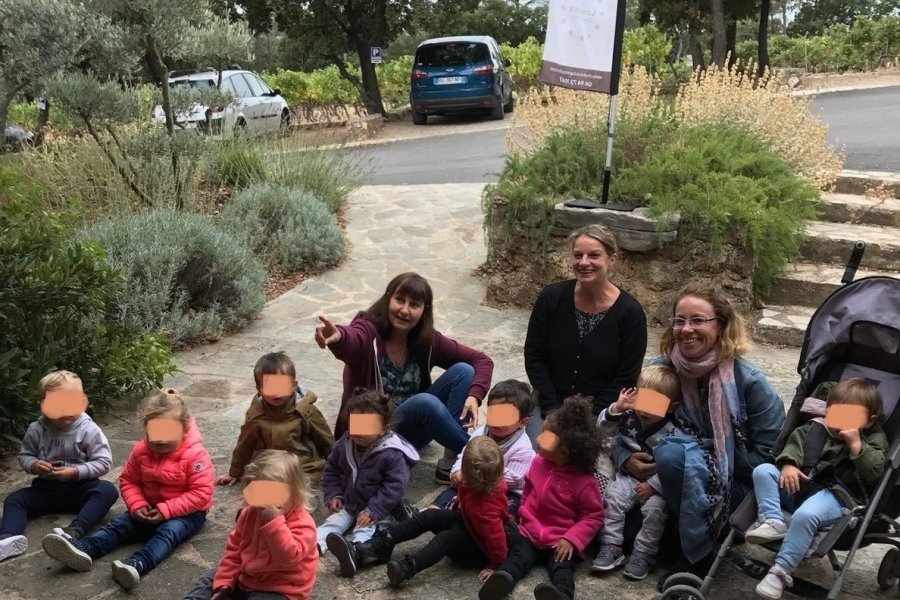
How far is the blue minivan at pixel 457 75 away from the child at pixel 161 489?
15589 mm

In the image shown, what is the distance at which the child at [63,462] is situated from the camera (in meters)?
3.64

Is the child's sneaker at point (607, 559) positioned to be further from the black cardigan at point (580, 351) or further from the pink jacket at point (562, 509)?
the black cardigan at point (580, 351)

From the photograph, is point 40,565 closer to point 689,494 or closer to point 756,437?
point 689,494

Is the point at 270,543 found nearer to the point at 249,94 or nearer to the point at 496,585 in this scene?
the point at 496,585

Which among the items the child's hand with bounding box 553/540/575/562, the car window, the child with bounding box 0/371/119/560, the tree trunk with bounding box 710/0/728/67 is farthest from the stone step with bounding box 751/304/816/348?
the tree trunk with bounding box 710/0/728/67

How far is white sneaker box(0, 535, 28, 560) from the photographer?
11.4ft

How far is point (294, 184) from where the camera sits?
9109 mm

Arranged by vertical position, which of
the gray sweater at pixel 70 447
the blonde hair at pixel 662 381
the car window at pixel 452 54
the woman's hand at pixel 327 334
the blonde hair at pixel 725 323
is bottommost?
the gray sweater at pixel 70 447

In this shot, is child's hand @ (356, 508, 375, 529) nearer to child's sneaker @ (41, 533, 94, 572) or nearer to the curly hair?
the curly hair

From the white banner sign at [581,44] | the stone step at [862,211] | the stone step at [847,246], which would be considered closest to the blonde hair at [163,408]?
the white banner sign at [581,44]

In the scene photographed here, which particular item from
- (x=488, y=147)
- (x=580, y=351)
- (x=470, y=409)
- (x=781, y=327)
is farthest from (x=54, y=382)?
(x=488, y=147)

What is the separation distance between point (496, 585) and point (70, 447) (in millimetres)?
1945

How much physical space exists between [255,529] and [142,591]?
26.1 inches

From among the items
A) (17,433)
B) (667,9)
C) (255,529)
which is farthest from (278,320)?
(667,9)
